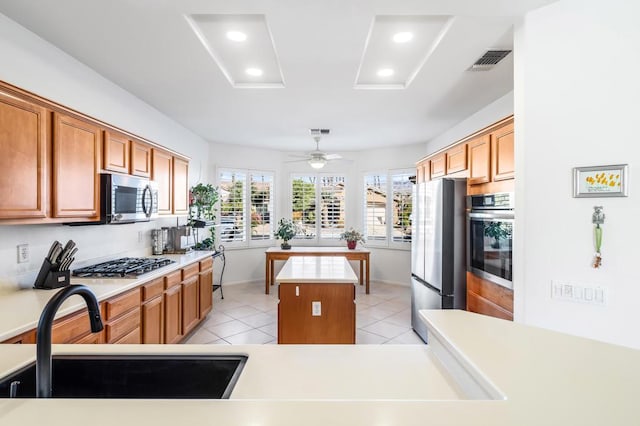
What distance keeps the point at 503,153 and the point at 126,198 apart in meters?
3.15

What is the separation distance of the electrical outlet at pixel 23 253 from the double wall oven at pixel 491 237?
3.46 m

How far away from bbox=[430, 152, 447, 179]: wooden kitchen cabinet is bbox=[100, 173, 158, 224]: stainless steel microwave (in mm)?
3143

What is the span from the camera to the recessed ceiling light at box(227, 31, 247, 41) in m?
2.26

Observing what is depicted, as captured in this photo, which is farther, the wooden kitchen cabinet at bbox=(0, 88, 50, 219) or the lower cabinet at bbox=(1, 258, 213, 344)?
the lower cabinet at bbox=(1, 258, 213, 344)

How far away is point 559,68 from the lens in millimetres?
1836

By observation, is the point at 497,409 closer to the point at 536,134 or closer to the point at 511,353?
the point at 511,353

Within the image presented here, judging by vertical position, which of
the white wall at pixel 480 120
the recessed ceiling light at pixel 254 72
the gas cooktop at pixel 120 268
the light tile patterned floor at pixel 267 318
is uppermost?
the recessed ceiling light at pixel 254 72

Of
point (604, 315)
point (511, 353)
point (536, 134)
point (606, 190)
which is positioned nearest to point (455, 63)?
point (536, 134)

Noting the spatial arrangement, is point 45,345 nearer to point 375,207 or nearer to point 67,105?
point 67,105

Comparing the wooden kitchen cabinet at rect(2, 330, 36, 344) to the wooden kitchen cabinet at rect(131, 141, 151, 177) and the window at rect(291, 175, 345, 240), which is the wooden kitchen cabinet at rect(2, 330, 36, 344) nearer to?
the wooden kitchen cabinet at rect(131, 141, 151, 177)

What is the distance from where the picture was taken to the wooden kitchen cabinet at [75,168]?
205 cm

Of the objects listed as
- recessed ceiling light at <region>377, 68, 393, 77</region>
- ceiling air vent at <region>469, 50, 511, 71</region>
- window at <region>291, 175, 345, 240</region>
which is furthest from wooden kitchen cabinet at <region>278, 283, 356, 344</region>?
window at <region>291, 175, 345, 240</region>

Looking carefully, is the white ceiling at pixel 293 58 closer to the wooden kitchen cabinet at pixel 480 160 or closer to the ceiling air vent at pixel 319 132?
the ceiling air vent at pixel 319 132

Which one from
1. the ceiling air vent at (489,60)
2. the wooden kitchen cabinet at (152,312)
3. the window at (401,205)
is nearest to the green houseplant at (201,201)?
the wooden kitchen cabinet at (152,312)
